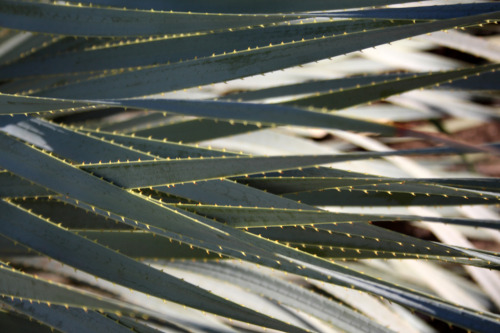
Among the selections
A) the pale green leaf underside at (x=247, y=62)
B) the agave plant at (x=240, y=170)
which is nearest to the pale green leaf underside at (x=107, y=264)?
the agave plant at (x=240, y=170)

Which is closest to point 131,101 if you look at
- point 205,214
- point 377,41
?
point 205,214

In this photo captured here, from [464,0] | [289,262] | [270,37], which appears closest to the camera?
[289,262]

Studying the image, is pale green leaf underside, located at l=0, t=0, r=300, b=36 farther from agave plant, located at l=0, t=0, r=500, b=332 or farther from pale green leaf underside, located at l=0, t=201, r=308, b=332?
pale green leaf underside, located at l=0, t=201, r=308, b=332

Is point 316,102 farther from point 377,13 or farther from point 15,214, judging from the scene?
point 15,214

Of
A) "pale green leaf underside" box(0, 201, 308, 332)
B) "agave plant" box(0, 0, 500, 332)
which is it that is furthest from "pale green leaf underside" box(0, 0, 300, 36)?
"pale green leaf underside" box(0, 201, 308, 332)

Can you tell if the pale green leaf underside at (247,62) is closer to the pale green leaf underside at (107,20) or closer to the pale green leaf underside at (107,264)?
the pale green leaf underside at (107,20)

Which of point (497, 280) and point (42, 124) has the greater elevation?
point (42, 124)

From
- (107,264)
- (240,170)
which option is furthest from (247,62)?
(107,264)

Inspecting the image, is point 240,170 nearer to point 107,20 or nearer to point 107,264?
point 107,264
